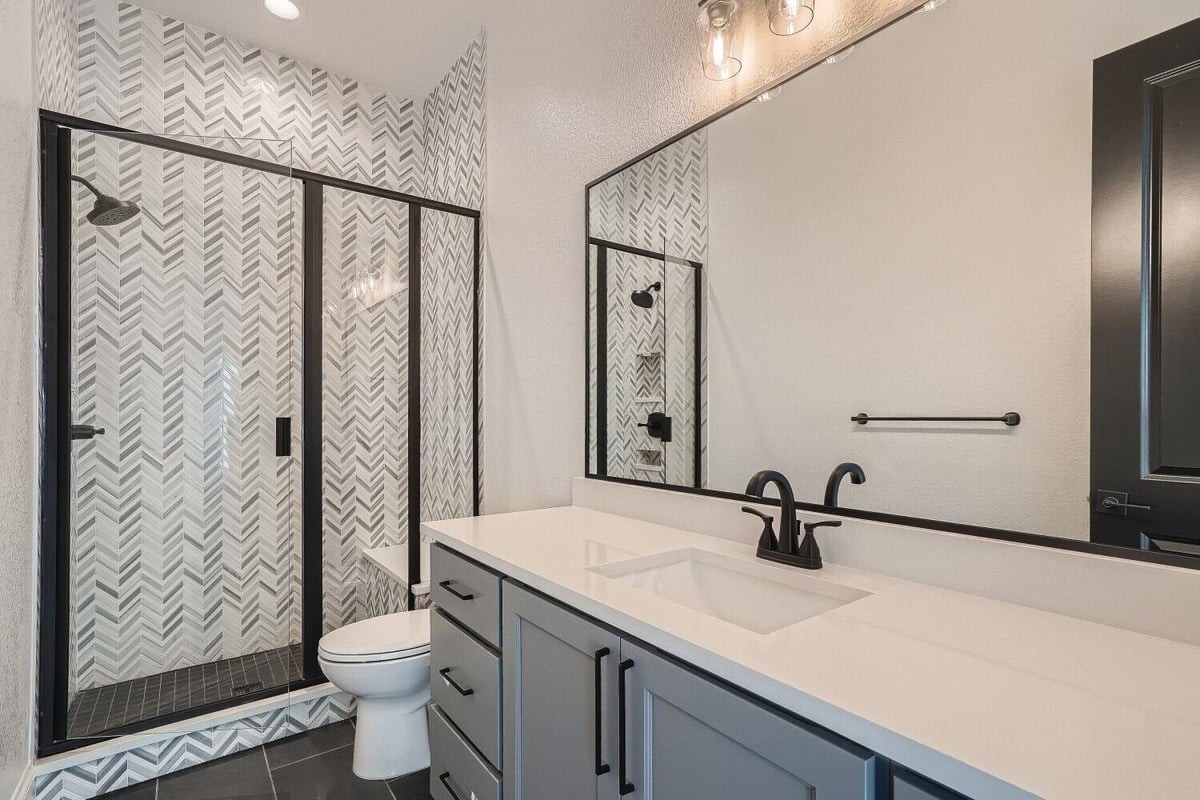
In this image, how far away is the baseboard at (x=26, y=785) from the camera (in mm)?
1575

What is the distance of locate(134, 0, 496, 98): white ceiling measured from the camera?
7.83 ft

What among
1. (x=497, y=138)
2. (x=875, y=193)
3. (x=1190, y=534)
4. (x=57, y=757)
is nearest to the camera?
(x=1190, y=534)

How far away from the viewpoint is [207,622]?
6.26ft

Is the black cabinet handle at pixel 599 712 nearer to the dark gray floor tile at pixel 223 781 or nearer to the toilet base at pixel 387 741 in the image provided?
the toilet base at pixel 387 741

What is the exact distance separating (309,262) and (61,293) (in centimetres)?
71

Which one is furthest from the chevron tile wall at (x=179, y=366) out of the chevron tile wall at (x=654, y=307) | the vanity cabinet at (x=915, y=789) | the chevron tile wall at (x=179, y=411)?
the vanity cabinet at (x=915, y=789)

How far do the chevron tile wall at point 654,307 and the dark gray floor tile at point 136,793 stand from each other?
174cm

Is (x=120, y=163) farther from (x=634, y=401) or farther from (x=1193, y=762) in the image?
(x=1193, y=762)

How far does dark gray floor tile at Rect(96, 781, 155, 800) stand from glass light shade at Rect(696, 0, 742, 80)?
8.90ft

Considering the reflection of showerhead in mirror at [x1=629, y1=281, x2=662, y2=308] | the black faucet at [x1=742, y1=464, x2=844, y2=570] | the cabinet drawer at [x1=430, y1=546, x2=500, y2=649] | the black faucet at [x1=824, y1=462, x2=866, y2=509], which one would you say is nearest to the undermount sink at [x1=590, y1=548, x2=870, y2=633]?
the black faucet at [x1=742, y1=464, x2=844, y2=570]

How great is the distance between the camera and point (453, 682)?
146cm

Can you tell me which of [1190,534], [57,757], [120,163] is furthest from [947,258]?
[57,757]

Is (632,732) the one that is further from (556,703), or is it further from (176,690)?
(176,690)

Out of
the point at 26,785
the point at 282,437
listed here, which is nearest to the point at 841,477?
the point at 282,437
